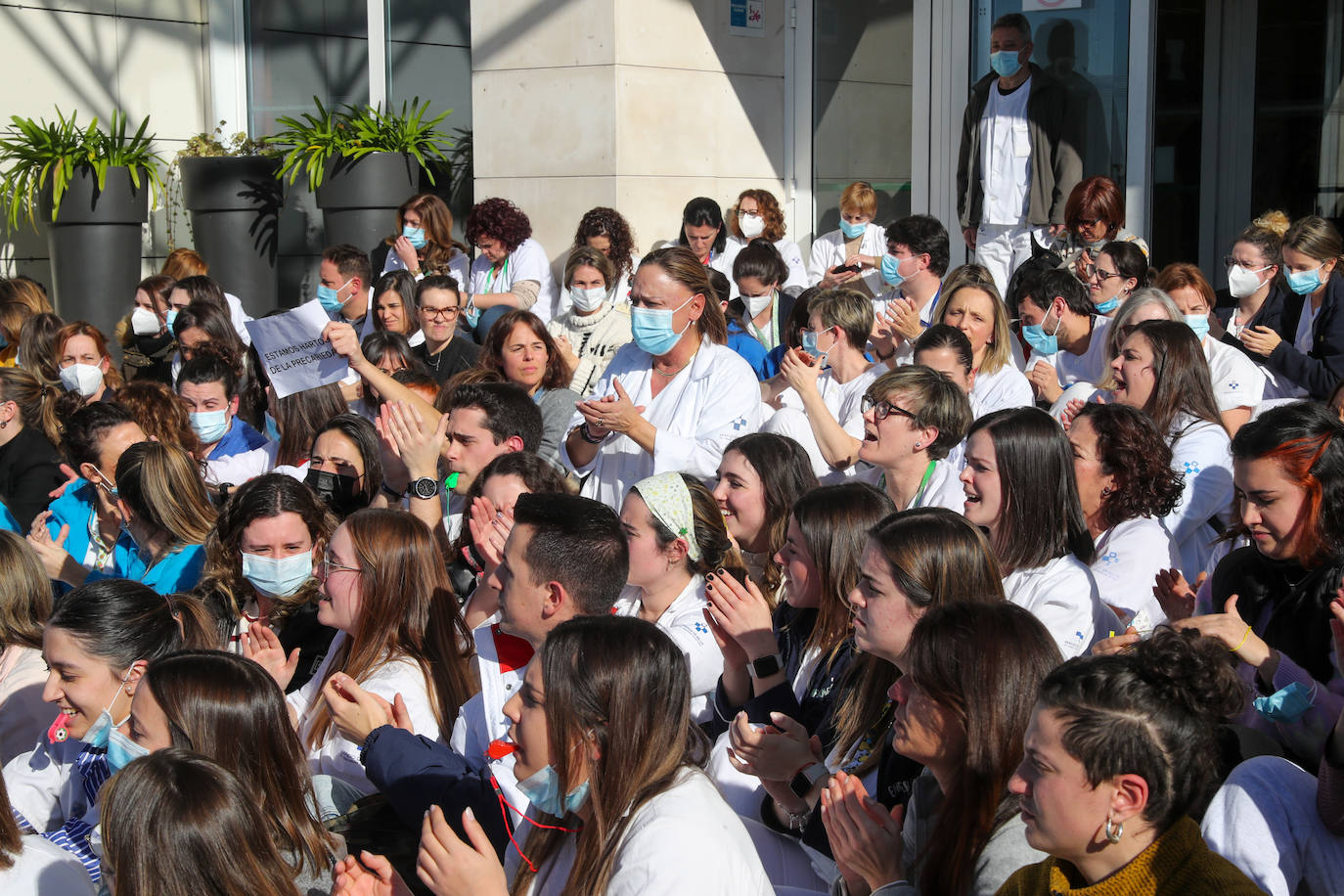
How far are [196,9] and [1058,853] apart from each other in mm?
13967

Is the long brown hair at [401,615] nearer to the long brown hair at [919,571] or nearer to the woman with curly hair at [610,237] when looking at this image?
the long brown hair at [919,571]

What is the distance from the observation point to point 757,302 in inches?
326

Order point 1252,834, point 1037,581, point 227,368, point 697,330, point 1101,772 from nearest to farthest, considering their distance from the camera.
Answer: point 1101,772
point 1252,834
point 1037,581
point 697,330
point 227,368

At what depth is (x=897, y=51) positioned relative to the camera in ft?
34.2

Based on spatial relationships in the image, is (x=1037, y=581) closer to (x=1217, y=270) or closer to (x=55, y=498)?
(x=55, y=498)

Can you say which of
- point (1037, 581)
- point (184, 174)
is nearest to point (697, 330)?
point (1037, 581)

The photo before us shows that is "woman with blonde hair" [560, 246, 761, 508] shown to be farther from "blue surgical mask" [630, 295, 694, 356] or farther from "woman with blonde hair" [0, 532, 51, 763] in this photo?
"woman with blonde hair" [0, 532, 51, 763]

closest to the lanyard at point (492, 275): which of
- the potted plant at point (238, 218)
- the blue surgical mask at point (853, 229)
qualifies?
the blue surgical mask at point (853, 229)

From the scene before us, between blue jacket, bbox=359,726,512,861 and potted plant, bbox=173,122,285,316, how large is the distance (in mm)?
9493

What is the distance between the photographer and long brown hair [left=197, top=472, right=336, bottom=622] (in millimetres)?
4309

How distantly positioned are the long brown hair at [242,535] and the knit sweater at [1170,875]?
277 cm

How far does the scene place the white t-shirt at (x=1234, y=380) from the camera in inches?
222

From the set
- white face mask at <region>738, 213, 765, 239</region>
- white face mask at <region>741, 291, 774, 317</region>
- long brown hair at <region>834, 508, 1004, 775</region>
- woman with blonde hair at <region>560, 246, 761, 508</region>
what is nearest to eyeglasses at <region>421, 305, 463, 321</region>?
white face mask at <region>741, 291, 774, 317</region>

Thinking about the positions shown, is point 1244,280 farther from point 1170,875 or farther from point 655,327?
point 1170,875
